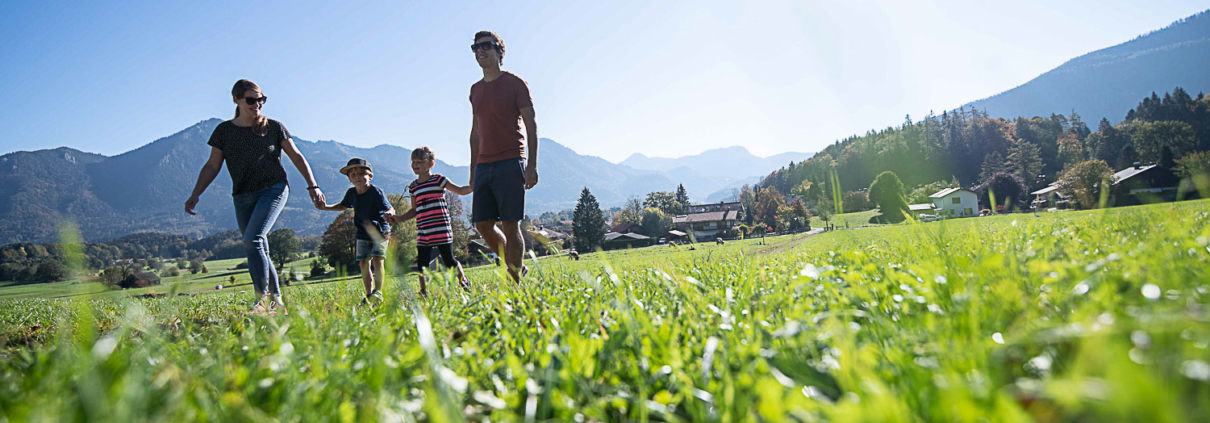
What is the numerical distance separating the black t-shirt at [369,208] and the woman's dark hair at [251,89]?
4.17ft

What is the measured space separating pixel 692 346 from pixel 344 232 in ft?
124

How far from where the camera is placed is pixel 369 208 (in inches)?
239

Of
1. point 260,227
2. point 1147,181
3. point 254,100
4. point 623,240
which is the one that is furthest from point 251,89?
point 1147,181

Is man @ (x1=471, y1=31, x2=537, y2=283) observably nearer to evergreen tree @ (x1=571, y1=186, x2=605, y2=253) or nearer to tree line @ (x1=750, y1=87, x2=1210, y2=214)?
evergreen tree @ (x1=571, y1=186, x2=605, y2=253)

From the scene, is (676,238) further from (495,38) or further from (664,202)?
(664,202)

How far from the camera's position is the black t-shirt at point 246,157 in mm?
4688

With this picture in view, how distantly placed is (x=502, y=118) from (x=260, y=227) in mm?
2507

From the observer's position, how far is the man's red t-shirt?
5051 millimetres

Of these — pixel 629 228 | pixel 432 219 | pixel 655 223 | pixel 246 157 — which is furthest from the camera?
pixel 629 228

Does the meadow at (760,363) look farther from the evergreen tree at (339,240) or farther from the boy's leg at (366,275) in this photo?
the evergreen tree at (339,240)

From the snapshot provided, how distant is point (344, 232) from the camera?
3425 centimetres

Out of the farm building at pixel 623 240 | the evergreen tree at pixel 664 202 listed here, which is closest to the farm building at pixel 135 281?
the farm building at pixel 623 240

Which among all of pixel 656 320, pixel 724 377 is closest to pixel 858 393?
pixel 724 377

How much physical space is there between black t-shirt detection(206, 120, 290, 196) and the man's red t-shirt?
200 cm
